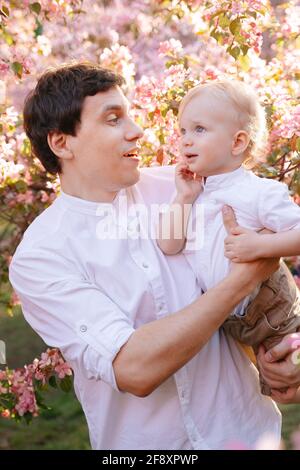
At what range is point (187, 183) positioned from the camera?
9.06 ft

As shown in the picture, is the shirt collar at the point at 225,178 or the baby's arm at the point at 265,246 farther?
the shirt collar at the point at 225,178

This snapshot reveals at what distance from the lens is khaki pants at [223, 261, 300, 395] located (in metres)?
2.62

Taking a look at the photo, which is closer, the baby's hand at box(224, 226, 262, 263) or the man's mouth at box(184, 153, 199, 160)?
the baby's hand at box(224, 226, 262, 263)

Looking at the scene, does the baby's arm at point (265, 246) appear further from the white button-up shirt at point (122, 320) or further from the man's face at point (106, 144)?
the man's face at point (106, 144)

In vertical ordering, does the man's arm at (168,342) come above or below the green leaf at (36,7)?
below

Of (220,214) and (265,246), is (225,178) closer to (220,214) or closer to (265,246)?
(220,214)

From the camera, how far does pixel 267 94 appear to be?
3477mm

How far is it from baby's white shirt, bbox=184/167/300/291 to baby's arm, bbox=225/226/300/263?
58 millimetres

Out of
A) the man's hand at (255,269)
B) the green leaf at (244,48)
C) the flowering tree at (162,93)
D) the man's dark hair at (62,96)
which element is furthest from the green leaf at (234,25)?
the man's hand at (255,269)

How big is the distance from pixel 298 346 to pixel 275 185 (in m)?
0.57

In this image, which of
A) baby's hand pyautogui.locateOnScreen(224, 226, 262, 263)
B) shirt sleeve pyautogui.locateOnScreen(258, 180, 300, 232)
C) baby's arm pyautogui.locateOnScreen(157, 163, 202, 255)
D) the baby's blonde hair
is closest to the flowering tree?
the baby's blonde hair

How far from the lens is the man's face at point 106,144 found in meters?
2.71

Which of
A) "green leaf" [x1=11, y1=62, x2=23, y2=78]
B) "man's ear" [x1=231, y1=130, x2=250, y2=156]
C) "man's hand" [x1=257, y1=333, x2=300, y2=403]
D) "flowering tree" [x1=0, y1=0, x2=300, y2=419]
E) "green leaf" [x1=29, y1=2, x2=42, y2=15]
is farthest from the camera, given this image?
"green leaf" [x1=29, y1=2, x2=42, y2=15]

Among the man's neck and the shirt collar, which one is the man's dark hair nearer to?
the man's neck
